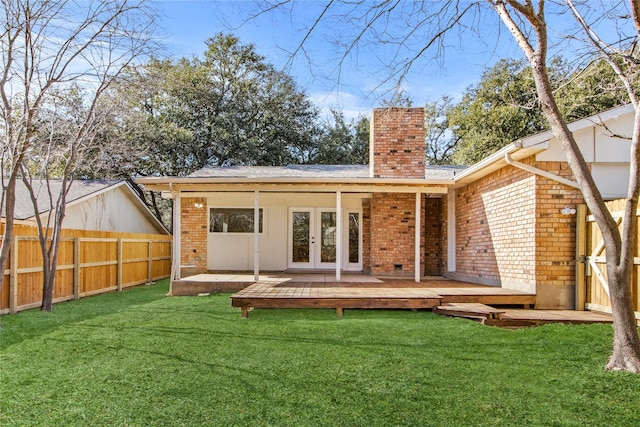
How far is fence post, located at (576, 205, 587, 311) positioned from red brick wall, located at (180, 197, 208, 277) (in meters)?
9.13

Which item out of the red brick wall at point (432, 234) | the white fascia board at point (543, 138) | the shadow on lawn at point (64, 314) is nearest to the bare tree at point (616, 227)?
the white fascia board at point (543, 138)

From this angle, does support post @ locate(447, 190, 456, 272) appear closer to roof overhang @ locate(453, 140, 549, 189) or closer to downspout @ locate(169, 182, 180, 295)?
roof overhang @ locate(453, 140, 549, 189)

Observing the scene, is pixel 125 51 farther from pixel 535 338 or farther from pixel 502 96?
pixel 502 96

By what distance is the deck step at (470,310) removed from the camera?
634cm

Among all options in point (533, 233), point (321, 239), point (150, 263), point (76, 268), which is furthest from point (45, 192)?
point (533, 233)

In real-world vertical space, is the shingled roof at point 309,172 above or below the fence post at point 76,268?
above

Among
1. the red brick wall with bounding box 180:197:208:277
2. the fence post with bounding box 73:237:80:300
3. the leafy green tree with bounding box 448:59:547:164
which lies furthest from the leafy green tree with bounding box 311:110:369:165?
the fence post with bounding box 73:237:80:300

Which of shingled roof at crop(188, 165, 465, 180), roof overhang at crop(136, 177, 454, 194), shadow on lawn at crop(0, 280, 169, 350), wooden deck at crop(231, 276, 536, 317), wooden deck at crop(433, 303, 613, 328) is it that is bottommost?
shadow on lawn at crop(0, 280, 169, 350)

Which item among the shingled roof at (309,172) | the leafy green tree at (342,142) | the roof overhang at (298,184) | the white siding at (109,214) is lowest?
the white siding at (109,214)

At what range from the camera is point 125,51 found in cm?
754

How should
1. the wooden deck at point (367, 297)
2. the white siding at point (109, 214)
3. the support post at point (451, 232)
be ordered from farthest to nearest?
the white siding at point (109, 214), the support post at point (451, 232), the wooden deck at point (367, 297)

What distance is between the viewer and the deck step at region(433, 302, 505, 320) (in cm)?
634

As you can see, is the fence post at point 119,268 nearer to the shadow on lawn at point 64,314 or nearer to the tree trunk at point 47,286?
the shadow on lawn at point 64,314

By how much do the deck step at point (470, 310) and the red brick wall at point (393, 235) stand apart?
3.66 meters
